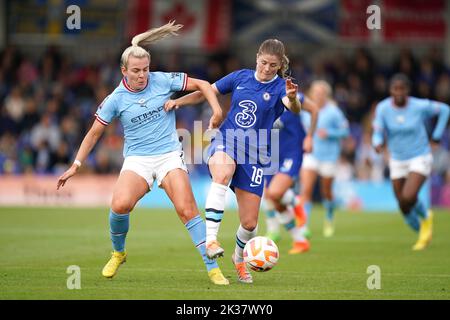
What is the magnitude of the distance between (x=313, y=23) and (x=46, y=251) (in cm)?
1844

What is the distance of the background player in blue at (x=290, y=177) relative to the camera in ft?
46.8

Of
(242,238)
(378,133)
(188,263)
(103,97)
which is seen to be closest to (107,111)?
(242,238)

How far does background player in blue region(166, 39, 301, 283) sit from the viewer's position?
33.1 ft

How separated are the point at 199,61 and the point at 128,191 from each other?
22.2 metres

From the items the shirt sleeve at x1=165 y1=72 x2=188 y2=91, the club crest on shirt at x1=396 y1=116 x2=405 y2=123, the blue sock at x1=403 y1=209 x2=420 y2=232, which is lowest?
the blue sock at x1=403 y1=209 x2=420 y2=232

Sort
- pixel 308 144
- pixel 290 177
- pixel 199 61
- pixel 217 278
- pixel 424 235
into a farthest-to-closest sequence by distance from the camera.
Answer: pixel 199 61 < pixel 424 235 < pixel 290 177 < pixel 308 144 < pixel 217 278

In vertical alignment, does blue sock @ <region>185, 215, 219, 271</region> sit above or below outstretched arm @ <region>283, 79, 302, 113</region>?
below

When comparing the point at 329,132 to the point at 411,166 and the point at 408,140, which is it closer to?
the point at 408,140

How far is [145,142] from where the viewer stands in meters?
9.87

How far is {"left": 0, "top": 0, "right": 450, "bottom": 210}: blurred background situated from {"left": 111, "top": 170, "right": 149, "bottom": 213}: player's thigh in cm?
1577

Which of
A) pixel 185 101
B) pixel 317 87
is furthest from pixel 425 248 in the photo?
pixel 185 101
